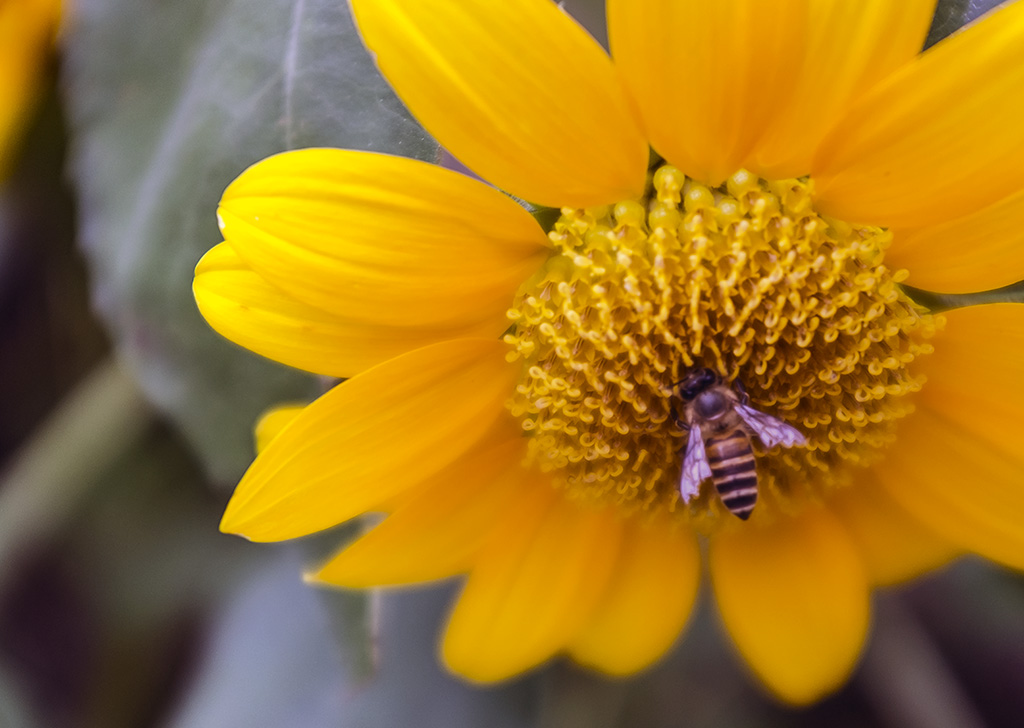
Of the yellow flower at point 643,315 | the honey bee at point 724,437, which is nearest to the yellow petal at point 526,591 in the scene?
the yellow flower at point 643,315

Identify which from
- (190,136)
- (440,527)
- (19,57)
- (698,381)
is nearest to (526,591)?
(440,527)

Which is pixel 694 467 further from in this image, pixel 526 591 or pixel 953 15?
pixel 953 15

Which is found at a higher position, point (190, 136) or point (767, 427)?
point (767, 427)

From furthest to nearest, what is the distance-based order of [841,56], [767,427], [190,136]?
[190,136] < [767,427] < [841,56]

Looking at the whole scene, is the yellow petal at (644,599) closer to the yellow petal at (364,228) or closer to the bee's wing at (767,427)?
the bee's wing at (767,427)

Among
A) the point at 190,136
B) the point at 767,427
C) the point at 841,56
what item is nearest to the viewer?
the point at 841,56

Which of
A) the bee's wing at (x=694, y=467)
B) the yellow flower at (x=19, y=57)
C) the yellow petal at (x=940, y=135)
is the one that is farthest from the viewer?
the yellow flower at (x=19, y=57)

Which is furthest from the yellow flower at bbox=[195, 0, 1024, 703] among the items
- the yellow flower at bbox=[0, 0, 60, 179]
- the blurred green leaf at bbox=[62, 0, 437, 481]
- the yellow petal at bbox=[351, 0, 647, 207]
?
the yellow flower at bbox=[0, 0, 60, 179]
